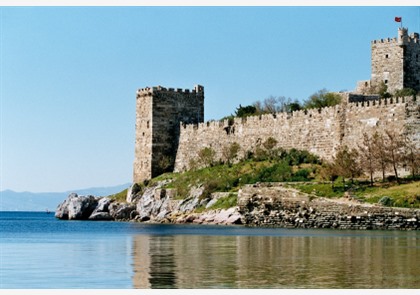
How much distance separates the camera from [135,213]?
200 feet

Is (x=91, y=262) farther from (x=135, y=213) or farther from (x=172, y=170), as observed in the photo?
(x=172, y=170)

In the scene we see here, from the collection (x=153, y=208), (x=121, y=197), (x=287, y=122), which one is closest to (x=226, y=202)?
(x=287, y=122)

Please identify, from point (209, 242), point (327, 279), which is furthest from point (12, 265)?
point (209, 242)

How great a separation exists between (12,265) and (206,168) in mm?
38894

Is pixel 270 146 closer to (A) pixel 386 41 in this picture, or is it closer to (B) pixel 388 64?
(B) pixel 388 64

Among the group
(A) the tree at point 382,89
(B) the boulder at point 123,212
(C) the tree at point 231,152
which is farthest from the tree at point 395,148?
(B) the boulder at point 123,212

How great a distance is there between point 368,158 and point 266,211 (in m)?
5.58

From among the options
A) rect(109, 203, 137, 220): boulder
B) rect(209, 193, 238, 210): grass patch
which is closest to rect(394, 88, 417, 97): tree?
rect(209, 193, 238, 210): grass patch

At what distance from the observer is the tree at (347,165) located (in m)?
46.5

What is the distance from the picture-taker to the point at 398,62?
194 ft

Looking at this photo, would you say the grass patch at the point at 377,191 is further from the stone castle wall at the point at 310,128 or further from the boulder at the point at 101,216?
the boulder at the point at 101,216

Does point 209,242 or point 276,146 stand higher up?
point 276,146

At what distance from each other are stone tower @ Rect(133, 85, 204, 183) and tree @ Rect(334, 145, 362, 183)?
61.5ft
